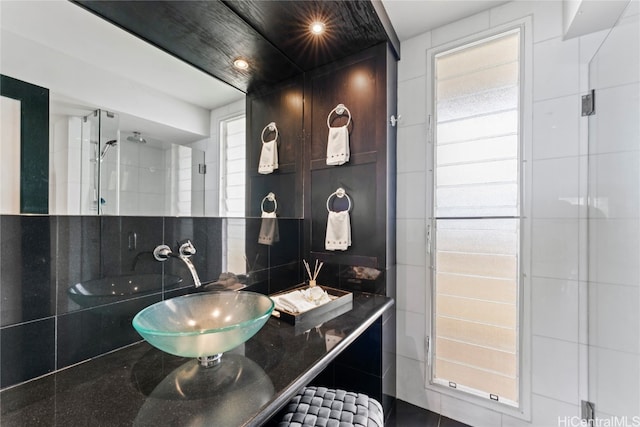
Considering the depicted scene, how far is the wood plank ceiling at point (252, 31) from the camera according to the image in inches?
41.6

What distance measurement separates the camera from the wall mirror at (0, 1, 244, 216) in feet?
2.60

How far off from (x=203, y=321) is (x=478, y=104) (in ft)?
5.90

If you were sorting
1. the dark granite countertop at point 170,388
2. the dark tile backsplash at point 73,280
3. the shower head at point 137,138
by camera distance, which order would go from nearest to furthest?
the dark granite countertop at point 170,388 → the dark tile backsplash at point 73,280 → the shower head at point 137,138

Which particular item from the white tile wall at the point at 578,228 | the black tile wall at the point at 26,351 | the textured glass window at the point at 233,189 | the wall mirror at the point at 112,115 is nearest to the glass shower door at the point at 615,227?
the white tile wall at the point at 578,228

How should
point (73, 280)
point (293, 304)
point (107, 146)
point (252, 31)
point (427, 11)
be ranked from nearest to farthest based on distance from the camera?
point (73, 280) < point (107, 146) < point (293, 304) < point (252, 31) < point (427, 11)

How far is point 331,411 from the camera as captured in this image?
1.00 metres

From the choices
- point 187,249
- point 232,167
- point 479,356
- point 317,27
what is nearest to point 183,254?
point 187,249

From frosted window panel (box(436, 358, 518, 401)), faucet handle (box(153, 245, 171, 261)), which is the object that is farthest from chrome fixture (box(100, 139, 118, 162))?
frosted window panel (box(436, 358, 518, 401))

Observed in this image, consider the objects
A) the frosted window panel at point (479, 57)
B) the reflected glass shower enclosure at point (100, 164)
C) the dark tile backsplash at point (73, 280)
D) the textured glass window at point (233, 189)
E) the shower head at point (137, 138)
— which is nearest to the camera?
the dark tile backsplash at point (73, 280)

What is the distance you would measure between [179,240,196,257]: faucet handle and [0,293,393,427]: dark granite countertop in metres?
0.35

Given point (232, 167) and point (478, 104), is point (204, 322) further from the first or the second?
point (478, 104)

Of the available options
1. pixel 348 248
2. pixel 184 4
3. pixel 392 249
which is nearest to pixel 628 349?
pixel 392 249

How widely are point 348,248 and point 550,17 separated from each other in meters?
1.59

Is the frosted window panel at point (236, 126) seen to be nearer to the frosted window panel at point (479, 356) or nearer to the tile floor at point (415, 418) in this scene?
the frosted window panel at point (479, 356)
